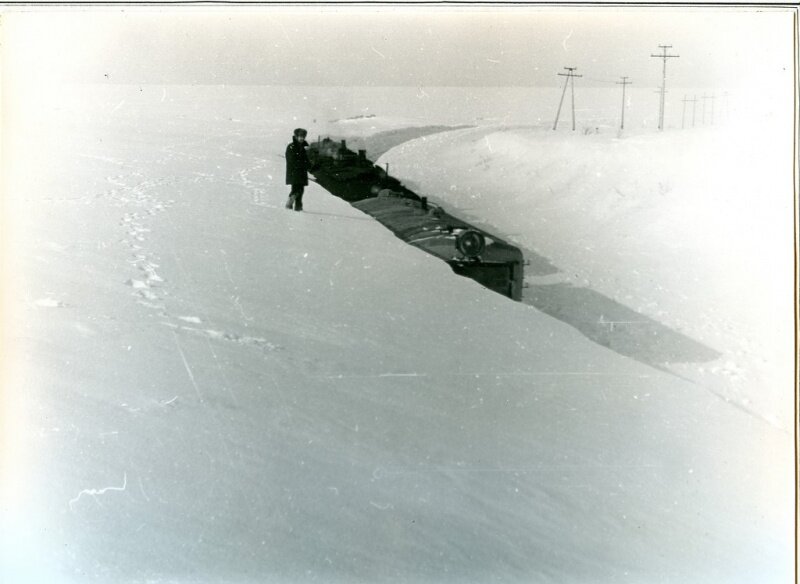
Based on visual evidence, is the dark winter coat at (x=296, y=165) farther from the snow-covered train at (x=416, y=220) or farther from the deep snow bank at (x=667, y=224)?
the deep snow bank at (x=667, y=224)

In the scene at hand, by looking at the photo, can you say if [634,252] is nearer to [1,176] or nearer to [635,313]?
[635,313]

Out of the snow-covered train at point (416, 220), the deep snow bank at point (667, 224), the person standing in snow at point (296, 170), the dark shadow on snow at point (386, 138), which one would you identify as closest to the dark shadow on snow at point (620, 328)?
the deep snow bank at point (667, 224)

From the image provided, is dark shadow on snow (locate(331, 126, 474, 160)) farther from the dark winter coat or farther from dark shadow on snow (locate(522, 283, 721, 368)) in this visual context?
dark shadow on snow (locate(522, 283, 721, 368))

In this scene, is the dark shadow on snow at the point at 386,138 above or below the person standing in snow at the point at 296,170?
above

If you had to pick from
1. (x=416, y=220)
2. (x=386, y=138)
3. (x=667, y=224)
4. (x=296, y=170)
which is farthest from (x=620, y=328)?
(x=296, y=170)

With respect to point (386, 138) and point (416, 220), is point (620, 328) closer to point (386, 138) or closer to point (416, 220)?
point (416, 220)

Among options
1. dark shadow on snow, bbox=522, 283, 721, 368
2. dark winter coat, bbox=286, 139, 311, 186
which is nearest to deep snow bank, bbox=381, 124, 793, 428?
dark shadow on snow, bbox=522, 283, 721, 368
